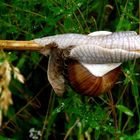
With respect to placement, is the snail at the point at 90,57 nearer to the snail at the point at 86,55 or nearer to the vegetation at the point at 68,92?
the snail at the point at 86,55

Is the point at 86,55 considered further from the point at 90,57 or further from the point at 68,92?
the point at 68,92

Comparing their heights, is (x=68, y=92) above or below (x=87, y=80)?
below

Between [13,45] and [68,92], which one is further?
[68,92]

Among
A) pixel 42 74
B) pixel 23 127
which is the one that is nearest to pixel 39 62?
pixel 42 74

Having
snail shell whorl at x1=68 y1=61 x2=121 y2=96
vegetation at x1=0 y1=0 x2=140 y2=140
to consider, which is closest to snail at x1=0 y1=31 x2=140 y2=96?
snail shell whorl at x1=68 y1=61 x2=121 y2=96

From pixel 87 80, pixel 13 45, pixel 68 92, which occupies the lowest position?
pixel 68 92

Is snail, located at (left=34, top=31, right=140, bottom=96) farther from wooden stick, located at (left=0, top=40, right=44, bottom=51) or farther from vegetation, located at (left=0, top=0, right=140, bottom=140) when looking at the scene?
vegetation, located at (left=0, top=0, right=140, bottom=140)

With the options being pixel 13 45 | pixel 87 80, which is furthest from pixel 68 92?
pixel 13 45
